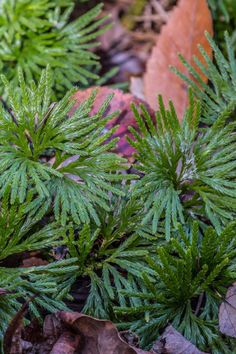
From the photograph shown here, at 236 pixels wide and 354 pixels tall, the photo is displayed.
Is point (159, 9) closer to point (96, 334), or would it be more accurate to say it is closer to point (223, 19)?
point (223, 19)

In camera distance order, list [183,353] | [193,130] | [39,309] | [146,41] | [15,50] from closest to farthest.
→ [183,353] < [39,309] < [193,130] < [15,50] < [146,41]

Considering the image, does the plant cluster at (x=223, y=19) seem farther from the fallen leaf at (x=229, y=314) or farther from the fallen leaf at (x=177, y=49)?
the fallen leaf at (x=229, y=314)

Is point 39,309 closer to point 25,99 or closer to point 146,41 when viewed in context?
point 25,99

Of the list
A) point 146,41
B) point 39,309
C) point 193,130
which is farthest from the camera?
point 146,41

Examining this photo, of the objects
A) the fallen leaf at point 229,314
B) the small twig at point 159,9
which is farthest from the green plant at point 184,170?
the small twig at point 159,9

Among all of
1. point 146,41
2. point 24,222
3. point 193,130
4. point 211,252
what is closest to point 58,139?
point 24,222

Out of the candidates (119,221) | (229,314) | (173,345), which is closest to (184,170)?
(119,221)
